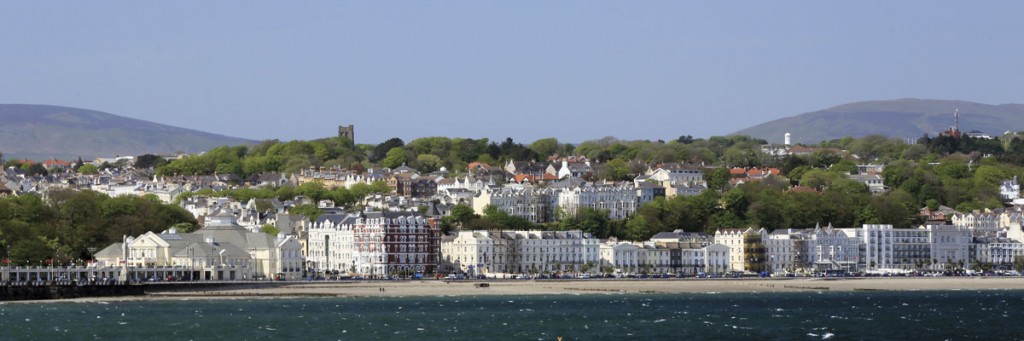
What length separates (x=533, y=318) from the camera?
7488 centimetres

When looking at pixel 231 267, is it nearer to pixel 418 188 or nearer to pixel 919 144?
pixel 418 188

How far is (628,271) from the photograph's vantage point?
398ft

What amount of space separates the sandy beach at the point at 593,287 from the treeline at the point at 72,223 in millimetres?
11599

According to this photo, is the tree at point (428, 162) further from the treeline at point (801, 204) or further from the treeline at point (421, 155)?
the treeline at point (801, 204)

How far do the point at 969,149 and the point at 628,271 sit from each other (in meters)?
76.4

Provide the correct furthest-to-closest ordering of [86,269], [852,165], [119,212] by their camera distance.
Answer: [852,165] < [119,212] < [86,269]

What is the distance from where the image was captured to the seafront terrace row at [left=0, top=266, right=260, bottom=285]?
99.7 metres

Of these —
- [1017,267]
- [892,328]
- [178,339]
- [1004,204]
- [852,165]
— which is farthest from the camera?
[852,165]

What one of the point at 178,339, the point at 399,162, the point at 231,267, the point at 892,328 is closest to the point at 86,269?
the point at 231,267

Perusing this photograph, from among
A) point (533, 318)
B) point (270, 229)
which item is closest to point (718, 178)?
point (270, 229)

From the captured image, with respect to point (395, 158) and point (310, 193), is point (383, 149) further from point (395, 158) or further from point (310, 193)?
point (310, 193)

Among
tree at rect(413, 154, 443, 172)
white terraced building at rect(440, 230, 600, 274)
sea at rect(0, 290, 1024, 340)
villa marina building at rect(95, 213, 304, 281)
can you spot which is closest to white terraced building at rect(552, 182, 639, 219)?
white terraced building at rect(440, 230, 600, 274)

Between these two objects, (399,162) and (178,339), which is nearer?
(178,339)

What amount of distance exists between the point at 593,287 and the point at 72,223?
31.1 meters
